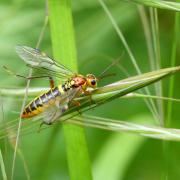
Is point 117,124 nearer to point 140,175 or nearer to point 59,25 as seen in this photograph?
point 59,25

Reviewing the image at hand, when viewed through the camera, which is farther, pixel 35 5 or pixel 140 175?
pixel 35 5

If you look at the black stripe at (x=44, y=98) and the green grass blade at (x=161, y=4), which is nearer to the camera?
the green grass blade at (x=161, y=4)

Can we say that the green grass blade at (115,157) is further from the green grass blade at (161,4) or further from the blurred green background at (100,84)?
the green grass blade at (161,4)

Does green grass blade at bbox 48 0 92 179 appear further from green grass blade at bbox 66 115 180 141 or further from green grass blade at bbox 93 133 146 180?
green grass blade at bbox 93 133 146 180

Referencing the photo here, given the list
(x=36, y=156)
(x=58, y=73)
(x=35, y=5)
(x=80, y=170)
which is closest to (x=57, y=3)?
(x=58, y=73)

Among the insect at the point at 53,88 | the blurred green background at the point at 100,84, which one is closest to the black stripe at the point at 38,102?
the insect at the point at 53,88

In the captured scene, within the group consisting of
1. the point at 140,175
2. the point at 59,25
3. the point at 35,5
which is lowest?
the point at 140,175

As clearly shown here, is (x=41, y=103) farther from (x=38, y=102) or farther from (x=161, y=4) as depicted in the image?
(x=161, y=4)
